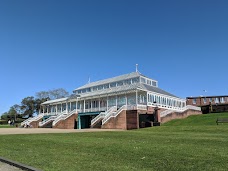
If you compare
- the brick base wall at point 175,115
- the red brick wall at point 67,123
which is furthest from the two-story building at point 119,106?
the brick base wall at point 175,115

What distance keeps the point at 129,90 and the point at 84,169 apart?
3406 centimetres

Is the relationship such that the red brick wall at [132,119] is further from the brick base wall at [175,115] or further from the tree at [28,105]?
the tree at [28,105]

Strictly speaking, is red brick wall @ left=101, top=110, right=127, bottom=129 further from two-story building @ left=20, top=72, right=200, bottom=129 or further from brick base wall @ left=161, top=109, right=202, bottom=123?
brick base wall @ left=161, top=109, right=202, bottom=123

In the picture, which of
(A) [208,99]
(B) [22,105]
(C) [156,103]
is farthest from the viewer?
(B) [22,105]

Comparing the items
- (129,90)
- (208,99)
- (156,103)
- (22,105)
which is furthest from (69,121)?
(22,105)

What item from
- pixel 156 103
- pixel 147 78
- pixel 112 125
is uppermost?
pixel 147 78

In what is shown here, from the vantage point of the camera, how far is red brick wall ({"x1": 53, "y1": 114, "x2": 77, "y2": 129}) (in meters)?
43.3

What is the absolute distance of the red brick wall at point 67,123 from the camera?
142 ft

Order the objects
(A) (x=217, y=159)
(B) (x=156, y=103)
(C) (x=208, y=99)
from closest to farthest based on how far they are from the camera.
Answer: (A) (x=217, y=159), (B) (x=156, y=103), (C) (x=208, y=99)

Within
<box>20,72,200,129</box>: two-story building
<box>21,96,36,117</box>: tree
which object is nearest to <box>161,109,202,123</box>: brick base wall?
<box>20,72,200,129</box>: two-story building

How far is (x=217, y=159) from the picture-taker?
7.54 meters

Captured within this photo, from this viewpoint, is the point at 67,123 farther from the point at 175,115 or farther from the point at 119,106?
the point at 175,115

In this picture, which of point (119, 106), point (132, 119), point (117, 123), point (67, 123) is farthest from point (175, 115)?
point (67, 123)

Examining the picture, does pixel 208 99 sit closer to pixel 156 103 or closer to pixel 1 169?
pixel 156 103
